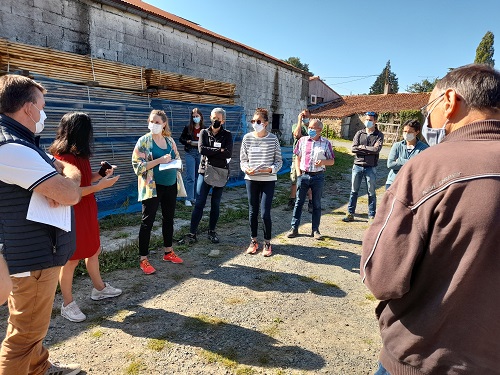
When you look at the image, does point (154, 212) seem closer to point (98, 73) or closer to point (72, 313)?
point (72, 313)

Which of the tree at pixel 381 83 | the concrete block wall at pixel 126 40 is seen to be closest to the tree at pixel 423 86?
the tree at pixel 381 83

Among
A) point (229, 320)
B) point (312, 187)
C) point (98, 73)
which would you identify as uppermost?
point (98, 73)

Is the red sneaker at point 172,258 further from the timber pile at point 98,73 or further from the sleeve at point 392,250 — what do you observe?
the timber pile at point 98,73

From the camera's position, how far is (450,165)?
1.14m

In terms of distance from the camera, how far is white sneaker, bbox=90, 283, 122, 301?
3346 mm

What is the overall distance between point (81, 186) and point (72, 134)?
0.45 m

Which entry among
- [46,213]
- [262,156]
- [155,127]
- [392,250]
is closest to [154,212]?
[155,127]

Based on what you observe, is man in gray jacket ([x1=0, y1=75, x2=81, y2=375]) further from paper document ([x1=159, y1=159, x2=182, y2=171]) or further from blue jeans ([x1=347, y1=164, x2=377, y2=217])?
blue jeans ([x1=347, y1=164, x2=377, y2=217])

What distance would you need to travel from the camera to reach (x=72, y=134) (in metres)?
2.72

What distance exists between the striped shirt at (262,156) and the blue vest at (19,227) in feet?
9.67

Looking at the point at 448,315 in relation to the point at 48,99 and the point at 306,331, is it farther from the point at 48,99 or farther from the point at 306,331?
the point at 48,99

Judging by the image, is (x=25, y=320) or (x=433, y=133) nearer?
(x=433, y=133)

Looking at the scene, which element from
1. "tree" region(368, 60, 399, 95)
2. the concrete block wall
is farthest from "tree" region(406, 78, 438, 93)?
the concrete block wall

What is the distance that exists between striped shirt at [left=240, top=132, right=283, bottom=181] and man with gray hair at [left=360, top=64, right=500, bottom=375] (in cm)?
326
